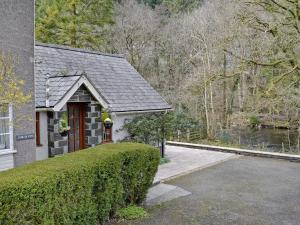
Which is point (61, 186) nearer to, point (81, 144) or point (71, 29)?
point (81, 144)

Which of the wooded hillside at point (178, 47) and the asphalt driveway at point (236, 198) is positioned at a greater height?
the wooded hillside at point (178, 47)

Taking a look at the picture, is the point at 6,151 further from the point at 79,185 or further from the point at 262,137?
the point at 262,137

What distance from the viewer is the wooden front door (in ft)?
41.9

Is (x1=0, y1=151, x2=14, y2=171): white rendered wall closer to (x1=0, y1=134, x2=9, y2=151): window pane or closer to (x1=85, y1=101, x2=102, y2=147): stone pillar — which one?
(x1=0, y1=134, x2=9, y2=151): window pane

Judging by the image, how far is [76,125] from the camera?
13016 mm

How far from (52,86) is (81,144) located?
9.04 feet

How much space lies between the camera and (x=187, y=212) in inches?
334

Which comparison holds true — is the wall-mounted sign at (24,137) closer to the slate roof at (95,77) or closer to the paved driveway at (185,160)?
the slate roof at (95,77)

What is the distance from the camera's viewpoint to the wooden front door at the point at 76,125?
41.9 feet

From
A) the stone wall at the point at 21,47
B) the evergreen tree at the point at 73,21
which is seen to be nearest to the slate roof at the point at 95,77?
the stone wall at the point at 21,47

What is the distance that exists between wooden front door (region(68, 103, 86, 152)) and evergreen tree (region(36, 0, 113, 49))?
16.7m

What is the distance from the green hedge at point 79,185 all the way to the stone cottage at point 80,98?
14.4ft

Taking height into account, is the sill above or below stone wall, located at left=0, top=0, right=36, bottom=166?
below

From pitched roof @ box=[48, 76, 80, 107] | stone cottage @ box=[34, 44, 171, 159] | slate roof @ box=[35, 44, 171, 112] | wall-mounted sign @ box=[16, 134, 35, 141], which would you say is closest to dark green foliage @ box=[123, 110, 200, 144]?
stone cottage @ box=[34, 44, 171, 159]
